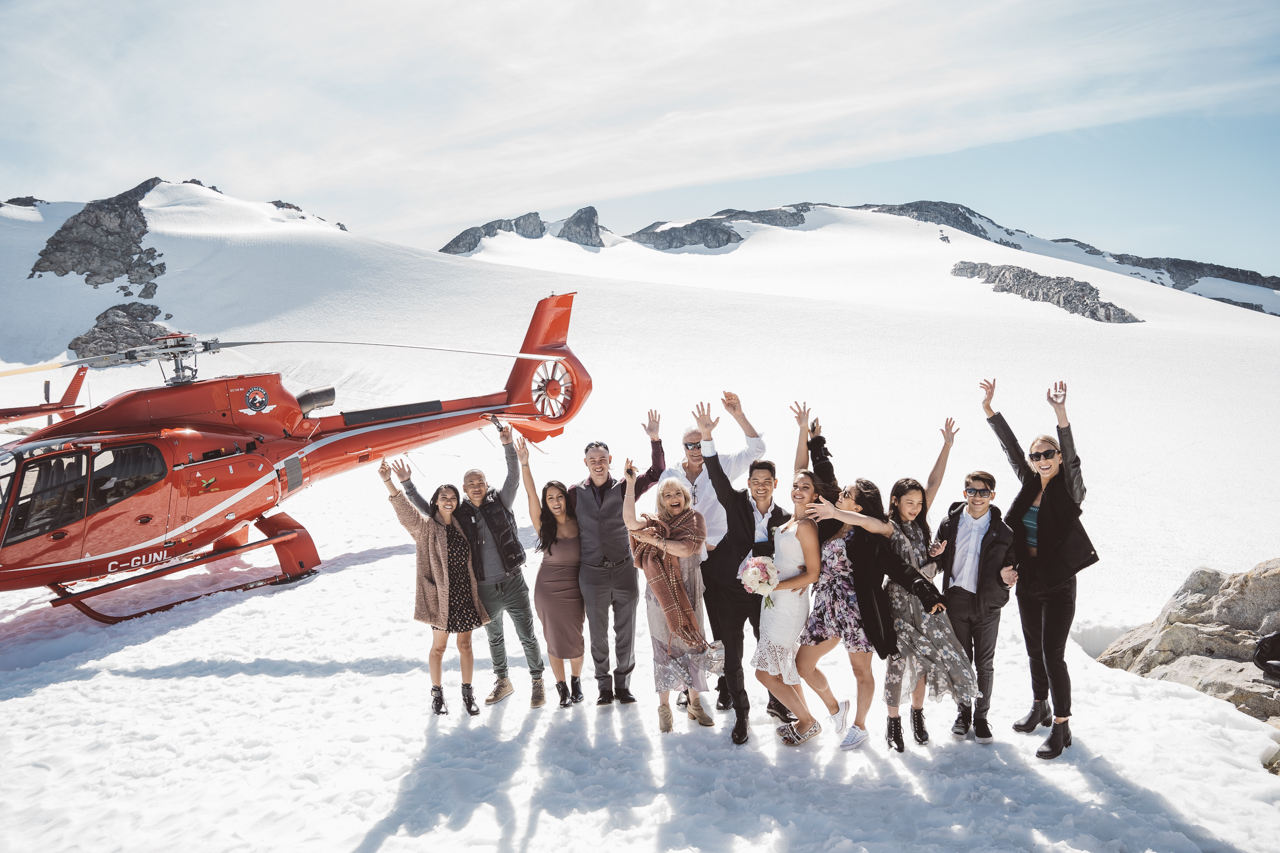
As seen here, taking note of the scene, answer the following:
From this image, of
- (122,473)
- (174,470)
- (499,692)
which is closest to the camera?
(499,692)

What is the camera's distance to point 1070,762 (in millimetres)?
3754

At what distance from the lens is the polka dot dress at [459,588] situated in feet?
14.5

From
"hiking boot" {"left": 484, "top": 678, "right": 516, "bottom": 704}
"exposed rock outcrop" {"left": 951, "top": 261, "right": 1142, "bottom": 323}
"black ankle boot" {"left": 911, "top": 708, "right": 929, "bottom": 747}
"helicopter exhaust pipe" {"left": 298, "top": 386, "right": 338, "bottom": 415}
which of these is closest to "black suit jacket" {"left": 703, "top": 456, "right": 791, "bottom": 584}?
"black ankle boot" {"left": 911, "top": 708, "right": 929, "bottom": 747}

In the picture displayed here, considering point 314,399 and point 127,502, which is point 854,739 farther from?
point 314,399

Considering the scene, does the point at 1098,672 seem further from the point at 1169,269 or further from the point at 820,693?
the point at 1169,269

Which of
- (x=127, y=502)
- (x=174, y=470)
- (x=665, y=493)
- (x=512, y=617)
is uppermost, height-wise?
(x=174, y=470)

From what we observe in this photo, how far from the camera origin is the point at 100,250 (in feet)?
110

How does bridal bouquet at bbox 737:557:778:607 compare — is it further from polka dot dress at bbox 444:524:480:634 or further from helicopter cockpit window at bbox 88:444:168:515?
helicopter cockpit window at bbox 88:444:168:515

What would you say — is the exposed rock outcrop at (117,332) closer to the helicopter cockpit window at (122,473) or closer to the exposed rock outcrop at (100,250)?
the exposed rock outcrop at (100,250)

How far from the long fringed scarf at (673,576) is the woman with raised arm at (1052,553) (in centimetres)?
192

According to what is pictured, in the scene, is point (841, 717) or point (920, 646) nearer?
point (920, 646)

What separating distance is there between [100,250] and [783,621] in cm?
4207

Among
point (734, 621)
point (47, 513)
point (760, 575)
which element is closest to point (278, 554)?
point (47, 513)

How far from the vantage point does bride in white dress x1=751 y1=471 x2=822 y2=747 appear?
381 cm
